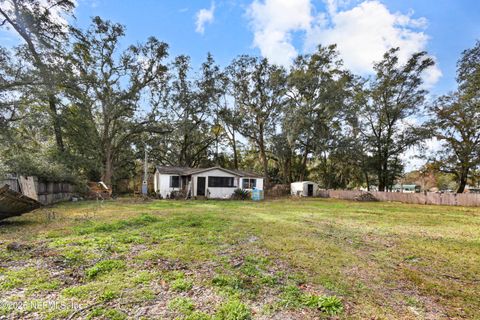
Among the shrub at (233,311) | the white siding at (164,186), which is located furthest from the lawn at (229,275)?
the white siding at (164,186)

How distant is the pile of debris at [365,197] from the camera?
21.5 metres

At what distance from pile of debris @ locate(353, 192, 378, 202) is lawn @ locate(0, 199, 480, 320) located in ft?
53.3

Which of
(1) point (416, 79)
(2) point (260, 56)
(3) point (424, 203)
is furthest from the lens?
(2) point (260, 56)

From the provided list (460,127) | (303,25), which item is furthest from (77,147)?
(460,127)

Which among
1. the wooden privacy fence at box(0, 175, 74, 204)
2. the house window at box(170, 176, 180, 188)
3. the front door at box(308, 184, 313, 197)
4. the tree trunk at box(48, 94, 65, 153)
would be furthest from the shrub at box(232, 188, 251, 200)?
the tree trunk at box(48, 94, 65, 153)

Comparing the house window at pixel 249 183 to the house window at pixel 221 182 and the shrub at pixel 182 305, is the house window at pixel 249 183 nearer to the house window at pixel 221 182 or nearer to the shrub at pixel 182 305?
the house window at pixel 221 182

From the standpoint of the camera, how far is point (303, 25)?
43.3 ft

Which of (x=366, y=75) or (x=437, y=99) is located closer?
(x=437, y=99)

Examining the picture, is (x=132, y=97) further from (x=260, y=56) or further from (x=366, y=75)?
(x=366, y=75)

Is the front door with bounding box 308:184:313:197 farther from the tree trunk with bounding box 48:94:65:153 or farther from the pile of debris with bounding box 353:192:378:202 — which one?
the tree trunk with bounding box 48:94:65:153

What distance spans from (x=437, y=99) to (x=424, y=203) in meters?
9.39

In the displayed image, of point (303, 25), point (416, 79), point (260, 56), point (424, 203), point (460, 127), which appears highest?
point (260, 56)

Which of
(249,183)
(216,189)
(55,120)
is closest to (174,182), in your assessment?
(216,189)

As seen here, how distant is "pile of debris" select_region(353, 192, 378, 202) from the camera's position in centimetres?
2145
